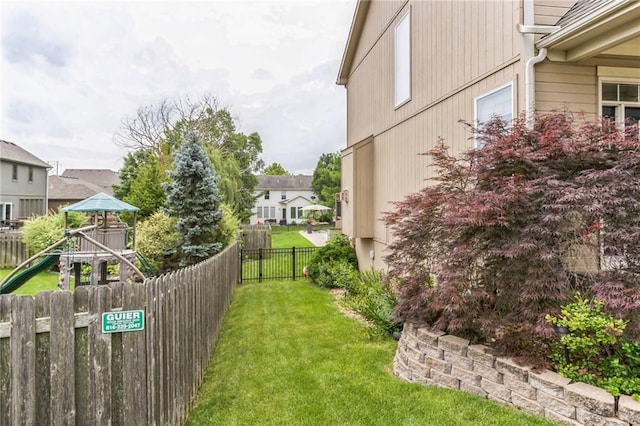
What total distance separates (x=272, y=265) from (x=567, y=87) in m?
12.2

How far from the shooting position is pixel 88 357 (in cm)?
268

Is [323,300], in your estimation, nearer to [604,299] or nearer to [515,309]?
[515,309]

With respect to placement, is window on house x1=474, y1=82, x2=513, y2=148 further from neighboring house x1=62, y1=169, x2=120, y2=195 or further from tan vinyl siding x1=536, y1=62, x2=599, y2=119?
neighboring house x1=62, y1=169, x2=120, y2=195

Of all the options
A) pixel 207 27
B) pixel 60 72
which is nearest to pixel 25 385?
pixel 207 27

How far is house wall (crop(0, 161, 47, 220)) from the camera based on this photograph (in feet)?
81.1

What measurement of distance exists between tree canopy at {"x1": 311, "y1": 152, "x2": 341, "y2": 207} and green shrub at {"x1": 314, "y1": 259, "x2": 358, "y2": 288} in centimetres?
3135

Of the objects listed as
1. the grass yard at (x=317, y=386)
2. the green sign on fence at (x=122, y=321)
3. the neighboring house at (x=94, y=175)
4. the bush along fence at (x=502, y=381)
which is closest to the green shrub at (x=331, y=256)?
the grass yard at (x=317, y=386)

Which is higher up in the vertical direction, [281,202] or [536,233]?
[281,202]

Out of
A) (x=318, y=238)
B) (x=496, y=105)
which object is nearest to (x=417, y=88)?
(x=496, y=105)

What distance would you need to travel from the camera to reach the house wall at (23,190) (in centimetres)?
2473

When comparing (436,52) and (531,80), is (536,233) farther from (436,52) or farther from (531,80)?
(436,52)

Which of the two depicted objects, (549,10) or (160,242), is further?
(160,242)

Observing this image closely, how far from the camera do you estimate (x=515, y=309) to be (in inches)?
149

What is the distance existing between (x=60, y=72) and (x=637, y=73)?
818 inches
